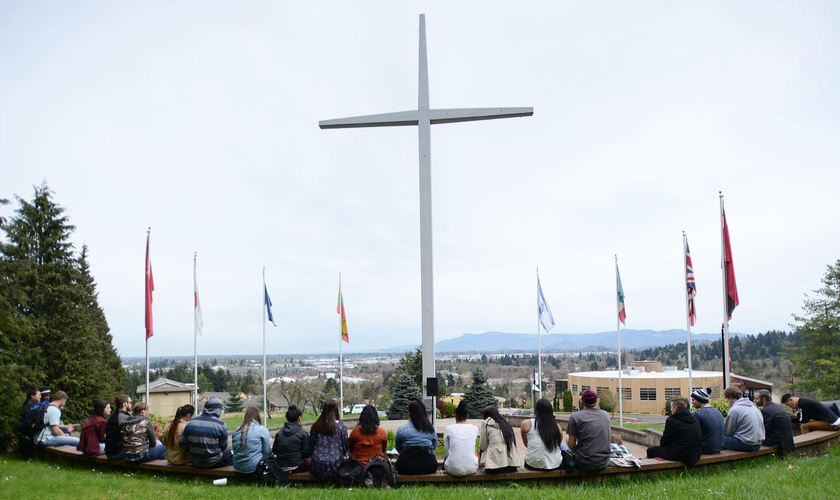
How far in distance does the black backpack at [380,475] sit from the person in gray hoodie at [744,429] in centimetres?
486

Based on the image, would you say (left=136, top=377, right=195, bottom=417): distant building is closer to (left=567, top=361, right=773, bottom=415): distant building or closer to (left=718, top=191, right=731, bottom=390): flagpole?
(left=567, top=361, right=773, bottom=415): distant building

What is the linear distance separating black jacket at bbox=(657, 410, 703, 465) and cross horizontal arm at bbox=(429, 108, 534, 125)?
9.13 metres

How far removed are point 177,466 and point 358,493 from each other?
3.27 m

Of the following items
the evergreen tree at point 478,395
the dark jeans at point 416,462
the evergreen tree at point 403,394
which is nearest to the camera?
the dark jeans at point 416,462

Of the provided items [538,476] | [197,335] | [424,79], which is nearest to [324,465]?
[538,476]

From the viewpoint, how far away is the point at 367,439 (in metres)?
7.45

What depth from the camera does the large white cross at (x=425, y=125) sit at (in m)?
14.6

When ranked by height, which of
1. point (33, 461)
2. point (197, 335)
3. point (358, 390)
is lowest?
point (358, 390)

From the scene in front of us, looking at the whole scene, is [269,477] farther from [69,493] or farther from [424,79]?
[424,79]

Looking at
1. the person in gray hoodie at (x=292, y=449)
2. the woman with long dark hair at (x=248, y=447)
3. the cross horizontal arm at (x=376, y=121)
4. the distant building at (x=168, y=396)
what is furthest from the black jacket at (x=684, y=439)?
the distant building at (x=168, y=396)

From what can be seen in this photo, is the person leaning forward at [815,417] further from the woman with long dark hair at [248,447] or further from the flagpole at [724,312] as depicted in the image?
the woman with long dark hair at [248,447]

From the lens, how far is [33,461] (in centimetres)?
943

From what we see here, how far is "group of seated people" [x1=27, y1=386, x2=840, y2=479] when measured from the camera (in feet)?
23.7

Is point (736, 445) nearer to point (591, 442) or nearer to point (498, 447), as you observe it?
point (591, 442)
